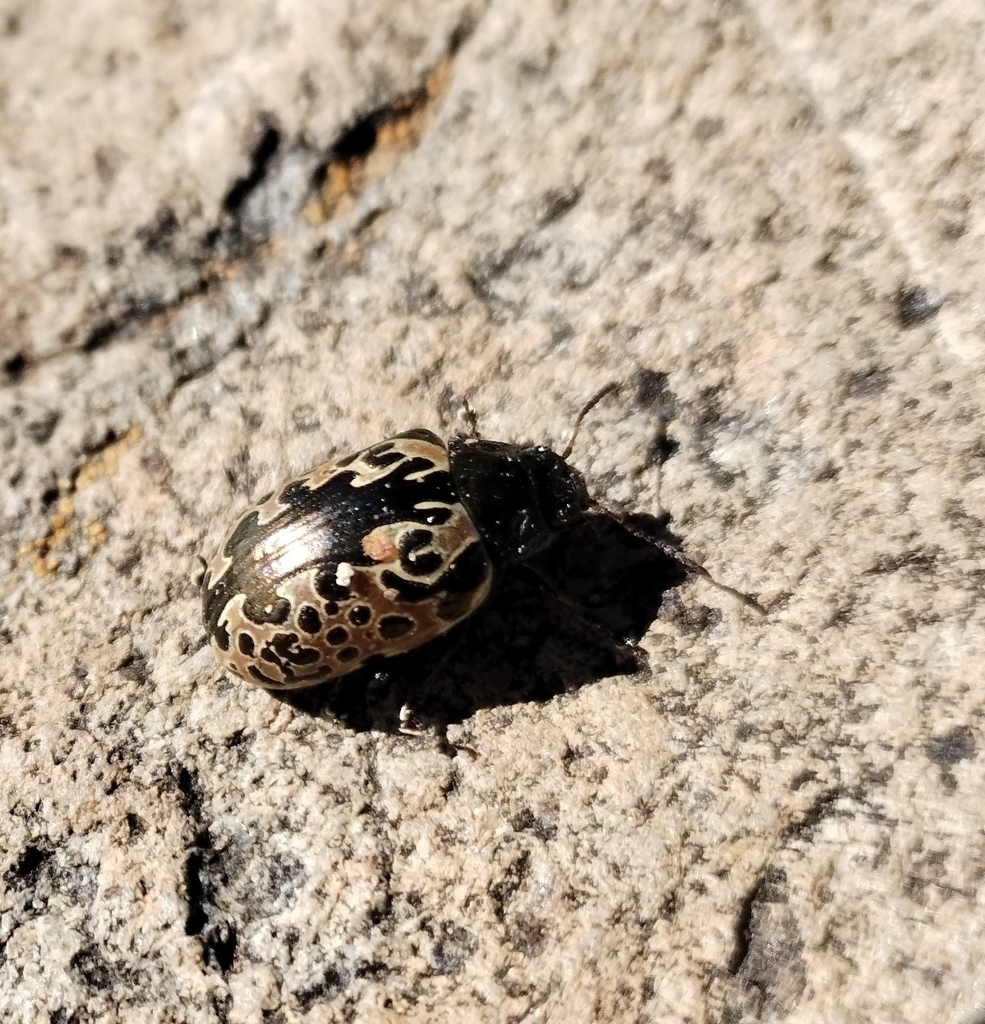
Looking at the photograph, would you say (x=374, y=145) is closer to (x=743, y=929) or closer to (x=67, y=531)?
(x=67, y=531)

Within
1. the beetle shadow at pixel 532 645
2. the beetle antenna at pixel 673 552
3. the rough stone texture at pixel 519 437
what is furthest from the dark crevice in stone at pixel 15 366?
the beetle antenna at pixel 673 552

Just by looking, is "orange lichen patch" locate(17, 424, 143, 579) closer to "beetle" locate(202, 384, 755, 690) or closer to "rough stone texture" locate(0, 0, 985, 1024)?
"rough stone texture" locate(0, 0, 985, 1024)

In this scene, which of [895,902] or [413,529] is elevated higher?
[413,529]

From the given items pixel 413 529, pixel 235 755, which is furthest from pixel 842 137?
pixel 235 755

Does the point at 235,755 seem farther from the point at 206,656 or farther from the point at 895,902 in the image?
the point at 895,902

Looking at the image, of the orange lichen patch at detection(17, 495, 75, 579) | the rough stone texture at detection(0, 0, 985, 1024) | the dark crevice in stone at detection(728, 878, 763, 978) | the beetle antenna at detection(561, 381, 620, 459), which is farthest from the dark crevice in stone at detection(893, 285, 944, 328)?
the orange lichen patch at detection(17, 495, 75, 579)

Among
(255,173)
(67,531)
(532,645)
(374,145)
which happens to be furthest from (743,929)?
(255,173)

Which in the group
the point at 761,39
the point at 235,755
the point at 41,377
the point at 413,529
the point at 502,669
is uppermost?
the point at 41,377
